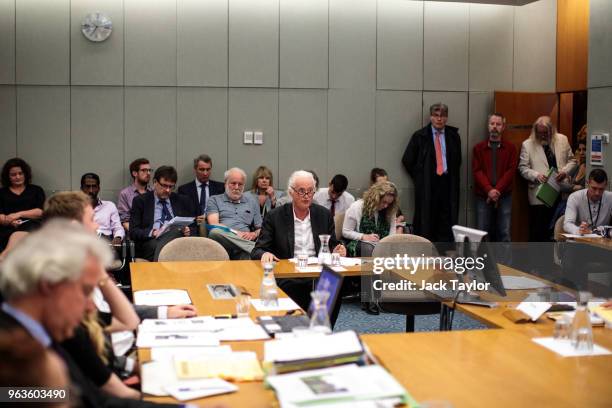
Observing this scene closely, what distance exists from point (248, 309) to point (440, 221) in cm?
682

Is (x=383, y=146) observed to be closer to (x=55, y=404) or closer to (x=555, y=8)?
(x=555, y=8)

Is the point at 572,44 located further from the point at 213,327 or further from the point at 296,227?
the point at 213,327

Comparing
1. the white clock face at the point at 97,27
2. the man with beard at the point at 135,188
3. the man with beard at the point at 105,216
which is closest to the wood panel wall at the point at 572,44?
the man with beard at the point at 135,188

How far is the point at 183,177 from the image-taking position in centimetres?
1012

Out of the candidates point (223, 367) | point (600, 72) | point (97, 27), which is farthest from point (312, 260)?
point (97, 27)

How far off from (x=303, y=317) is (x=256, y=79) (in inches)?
256

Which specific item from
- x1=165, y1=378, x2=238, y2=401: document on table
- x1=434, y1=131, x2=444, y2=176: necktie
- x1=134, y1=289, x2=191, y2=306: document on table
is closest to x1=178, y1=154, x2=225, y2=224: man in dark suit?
x1=434, y1=131, x2=444, y2=176: necktie

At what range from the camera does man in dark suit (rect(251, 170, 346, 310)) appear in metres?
6.45

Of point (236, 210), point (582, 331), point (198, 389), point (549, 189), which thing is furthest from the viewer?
point (549, 189)

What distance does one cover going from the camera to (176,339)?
3703 mm

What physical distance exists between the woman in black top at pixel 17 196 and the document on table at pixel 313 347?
21.1 feet

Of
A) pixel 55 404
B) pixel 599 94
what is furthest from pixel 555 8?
pixel 55 404

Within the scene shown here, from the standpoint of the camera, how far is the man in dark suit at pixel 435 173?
10602 millimetres

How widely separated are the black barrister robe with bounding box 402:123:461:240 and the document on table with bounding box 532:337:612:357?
6.82 metres
